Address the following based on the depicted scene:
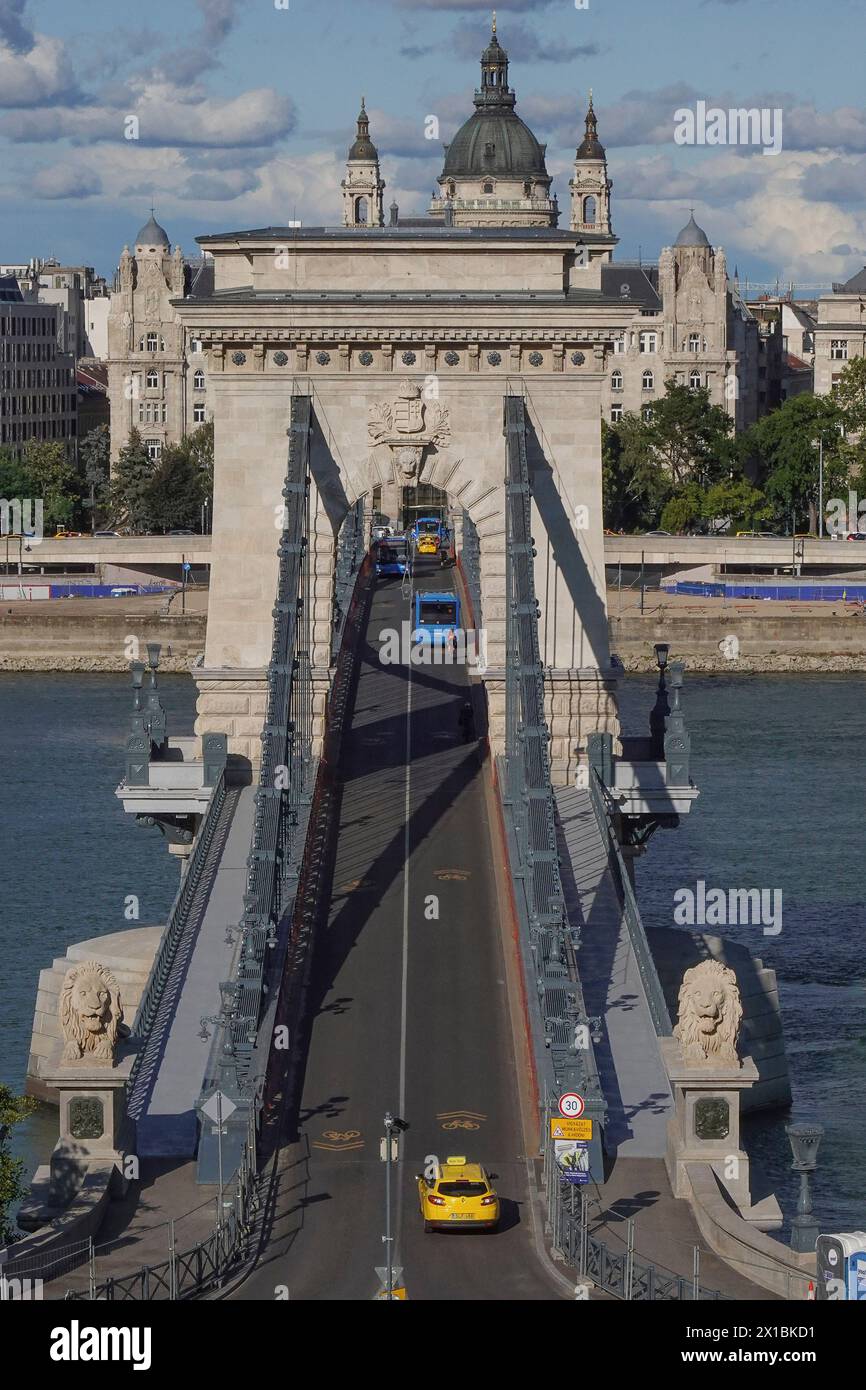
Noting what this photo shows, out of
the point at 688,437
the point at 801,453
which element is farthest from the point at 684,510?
the point at 688,437

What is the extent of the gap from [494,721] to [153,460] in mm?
101596

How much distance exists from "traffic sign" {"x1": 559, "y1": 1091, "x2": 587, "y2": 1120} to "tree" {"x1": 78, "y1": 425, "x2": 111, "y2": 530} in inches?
4478

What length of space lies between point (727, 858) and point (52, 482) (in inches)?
3200

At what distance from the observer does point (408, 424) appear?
136 ft

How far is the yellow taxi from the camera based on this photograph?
82.7 ft

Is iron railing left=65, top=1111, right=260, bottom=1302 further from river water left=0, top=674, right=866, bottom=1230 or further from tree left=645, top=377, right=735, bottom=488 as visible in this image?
tree left=645, top=377, right=735, bottom=488

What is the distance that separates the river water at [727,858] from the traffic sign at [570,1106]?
879cm

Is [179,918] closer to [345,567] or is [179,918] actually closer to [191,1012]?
→ [191,1012]

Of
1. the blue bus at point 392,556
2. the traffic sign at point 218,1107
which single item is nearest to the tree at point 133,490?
the blue bus at point 392,556

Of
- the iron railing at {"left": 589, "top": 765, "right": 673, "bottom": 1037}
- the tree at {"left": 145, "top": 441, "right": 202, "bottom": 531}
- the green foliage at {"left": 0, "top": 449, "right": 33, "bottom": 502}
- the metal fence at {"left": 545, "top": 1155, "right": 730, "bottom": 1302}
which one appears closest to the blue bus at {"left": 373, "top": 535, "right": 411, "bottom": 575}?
the tree at {"left": 145, "top": 441, "right": 202, "bottom": 531}

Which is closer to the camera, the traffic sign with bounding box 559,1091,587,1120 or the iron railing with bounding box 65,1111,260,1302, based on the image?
the iron railing with bounding box 65,1111,260,1302

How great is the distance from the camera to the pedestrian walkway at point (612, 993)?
28375 millimetres
